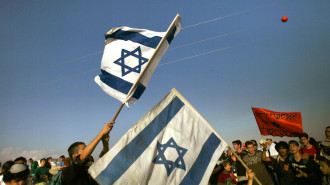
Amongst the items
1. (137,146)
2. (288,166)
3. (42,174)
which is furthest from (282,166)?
(42,174)

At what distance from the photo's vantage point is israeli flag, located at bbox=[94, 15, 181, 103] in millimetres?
3096

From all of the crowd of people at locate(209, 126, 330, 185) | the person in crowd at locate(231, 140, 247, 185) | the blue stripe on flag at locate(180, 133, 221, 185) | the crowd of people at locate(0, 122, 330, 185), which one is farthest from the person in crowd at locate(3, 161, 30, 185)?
the person in crowd at locate(231, 140, 247, 185)

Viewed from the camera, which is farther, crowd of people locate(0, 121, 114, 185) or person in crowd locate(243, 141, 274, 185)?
person in crowd locate(243, 141, 274, 185)

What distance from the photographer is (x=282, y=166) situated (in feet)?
19.0

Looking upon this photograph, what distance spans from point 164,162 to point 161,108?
2.53ft

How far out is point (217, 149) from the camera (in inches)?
134

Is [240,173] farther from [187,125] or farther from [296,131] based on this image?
[187,125]

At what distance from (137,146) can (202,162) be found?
1.08 meters

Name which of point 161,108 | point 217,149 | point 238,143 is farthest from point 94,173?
point 238,143

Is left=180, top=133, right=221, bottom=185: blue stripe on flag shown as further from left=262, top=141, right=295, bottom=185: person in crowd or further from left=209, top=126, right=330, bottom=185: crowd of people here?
left=262, top=141, right=295, bottom=185: person in crowd

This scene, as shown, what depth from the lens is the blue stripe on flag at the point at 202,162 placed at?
122 inches

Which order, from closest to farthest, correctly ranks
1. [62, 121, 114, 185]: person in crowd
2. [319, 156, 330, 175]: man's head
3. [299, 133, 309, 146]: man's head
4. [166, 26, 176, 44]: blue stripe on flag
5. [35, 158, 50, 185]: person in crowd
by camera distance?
[62, 121, 114, 185]: person in crowd < [166, 26, 176, 44]: blue stripe on flag < [319, 156, 330, 175]: man's head < [299, 133, 309, 146]: man's head < [35, 158, 50, 185]: person in crowd

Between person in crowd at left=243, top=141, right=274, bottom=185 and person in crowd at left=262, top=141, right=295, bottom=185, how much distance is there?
191 millimetres

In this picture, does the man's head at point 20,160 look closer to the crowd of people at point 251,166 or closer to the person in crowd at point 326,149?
the crowd of people at point 251,166
